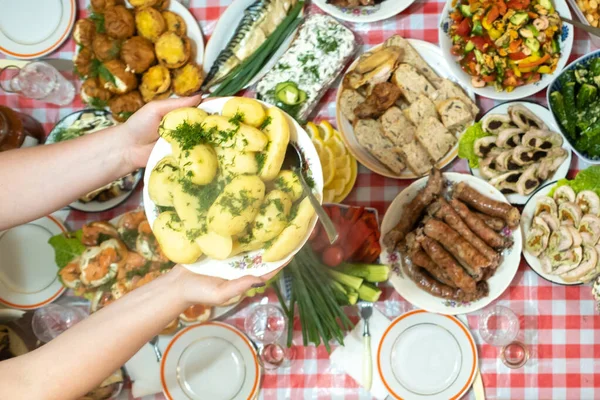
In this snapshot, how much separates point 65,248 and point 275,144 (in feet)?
4.89

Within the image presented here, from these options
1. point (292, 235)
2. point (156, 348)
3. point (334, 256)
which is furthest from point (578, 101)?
point (156, 348)

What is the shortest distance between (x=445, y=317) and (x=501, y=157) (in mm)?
706

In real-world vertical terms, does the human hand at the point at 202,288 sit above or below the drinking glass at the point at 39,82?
below

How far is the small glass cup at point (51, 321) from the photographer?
2.56 metres

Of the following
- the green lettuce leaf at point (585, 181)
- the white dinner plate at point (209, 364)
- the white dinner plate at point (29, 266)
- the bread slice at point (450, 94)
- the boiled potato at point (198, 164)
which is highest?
the boiled potato at point (198, 164)

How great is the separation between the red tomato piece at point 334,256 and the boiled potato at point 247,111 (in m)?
0.94

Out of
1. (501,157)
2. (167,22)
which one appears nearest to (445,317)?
(501,157)

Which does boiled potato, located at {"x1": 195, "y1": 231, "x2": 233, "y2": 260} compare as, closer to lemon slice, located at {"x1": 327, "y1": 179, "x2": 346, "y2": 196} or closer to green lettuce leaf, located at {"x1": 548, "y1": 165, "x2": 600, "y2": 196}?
lemon slice, located at {"x1": 327, "y1": 179, "x2": 346, "y2": 196}

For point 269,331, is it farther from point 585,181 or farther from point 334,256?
point 585,181

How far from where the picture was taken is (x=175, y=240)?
60.9 inches

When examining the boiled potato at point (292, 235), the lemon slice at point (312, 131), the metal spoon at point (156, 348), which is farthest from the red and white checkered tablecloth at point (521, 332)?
the boiled potato at point (292, 235)

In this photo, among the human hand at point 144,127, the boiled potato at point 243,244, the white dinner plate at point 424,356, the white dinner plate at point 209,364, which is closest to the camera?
the boiled potato at point 243,244

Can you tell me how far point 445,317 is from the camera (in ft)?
8.09

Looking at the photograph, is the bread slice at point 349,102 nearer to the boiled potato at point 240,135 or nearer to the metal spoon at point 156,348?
the boiled potato at point 240,135
